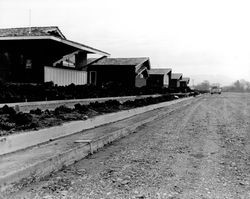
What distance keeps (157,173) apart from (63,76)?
32.2 feet

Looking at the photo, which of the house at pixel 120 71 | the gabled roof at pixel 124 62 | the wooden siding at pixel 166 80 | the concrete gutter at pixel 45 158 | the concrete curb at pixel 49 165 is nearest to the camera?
the concrete curb at pixel 49 165

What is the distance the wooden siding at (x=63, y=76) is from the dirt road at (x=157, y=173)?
246 inches

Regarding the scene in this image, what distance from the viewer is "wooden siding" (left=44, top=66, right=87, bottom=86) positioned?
12.2m

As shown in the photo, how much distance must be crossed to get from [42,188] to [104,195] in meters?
0.77

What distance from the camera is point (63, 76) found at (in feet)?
44.1

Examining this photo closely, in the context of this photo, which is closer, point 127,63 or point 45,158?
point 45,158

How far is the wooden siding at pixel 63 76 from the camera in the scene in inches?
480

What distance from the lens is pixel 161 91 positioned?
30.3m

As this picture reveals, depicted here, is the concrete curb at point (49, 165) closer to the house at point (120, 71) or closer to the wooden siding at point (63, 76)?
the wooden siding at point (63, 76)

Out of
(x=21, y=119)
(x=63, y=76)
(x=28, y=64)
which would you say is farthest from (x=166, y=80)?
(x=21, y=119)

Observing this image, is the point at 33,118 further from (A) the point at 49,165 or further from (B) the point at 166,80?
(B) the point at 166,80

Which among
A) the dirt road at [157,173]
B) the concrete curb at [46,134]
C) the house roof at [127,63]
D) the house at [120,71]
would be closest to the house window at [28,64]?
the concrete curb at [46,134]

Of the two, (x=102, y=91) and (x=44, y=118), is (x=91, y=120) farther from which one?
(x=102, y=91)

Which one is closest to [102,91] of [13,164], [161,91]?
[13,164]
